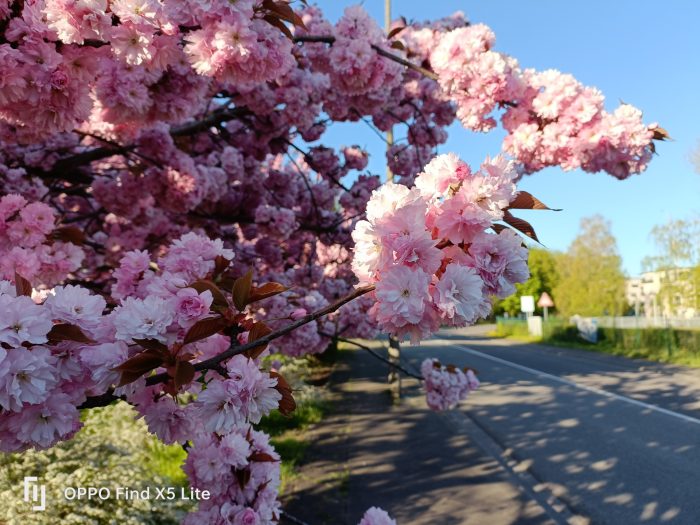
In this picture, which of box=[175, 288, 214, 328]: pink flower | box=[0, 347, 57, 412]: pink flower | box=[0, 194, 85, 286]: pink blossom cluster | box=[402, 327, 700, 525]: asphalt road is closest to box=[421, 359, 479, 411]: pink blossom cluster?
box=[402, 327, 700, 525]: asphalt road

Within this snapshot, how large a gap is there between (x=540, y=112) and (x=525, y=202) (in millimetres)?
2871

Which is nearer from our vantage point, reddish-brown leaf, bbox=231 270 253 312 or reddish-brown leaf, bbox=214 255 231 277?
reddish-brown leaf, bbox=231 270 253 312

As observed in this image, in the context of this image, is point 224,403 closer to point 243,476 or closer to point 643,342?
point 243,476

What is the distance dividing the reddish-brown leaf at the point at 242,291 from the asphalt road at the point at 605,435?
5.27 metres

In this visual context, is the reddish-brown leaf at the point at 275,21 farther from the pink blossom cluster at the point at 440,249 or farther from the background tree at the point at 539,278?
the background tree at the point at 539,278

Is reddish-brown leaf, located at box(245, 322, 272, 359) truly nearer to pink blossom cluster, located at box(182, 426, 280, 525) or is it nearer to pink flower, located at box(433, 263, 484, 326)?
pink flower, located at box(433, 263, 484, 326)

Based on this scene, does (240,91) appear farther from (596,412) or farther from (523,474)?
(596,412)

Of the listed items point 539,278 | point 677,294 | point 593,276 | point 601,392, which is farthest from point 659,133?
point 539,278

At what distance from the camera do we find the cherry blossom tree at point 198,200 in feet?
4.27

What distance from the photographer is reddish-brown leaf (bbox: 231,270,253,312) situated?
1.70m

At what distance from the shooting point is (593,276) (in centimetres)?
3566

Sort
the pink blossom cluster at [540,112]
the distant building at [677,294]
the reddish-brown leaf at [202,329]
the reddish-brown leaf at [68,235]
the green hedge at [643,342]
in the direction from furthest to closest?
the distant building at [677,294] < the green hedge at [643,342] < the pink blossom cluster at [540,112] < the reddish-brown leaf at [68,235] < the reddish-brown leaf at [202,329]

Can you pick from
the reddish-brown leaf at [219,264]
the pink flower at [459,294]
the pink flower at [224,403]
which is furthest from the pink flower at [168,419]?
the pink flower at [459,294]

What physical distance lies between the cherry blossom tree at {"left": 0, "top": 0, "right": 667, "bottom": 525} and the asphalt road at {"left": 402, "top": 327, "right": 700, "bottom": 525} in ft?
12.9
